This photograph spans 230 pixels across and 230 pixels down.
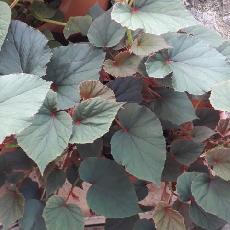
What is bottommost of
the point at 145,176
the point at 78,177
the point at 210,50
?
the point at 78,177

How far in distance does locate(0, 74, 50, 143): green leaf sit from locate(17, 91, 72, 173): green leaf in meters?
0.10

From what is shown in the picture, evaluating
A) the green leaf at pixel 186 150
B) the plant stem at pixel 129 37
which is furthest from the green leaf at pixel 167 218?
the plant stem at pixel 129 37

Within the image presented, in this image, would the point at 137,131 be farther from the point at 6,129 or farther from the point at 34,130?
the point at 6,129

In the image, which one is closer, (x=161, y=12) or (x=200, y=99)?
(x=161, y=12)

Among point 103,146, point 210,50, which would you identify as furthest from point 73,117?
point 210,50

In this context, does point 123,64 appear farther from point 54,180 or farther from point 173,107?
point 54,180

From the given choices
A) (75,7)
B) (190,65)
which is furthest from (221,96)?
(75,7)

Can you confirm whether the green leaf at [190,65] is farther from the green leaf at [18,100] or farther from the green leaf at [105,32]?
the green leaf at [18,100]

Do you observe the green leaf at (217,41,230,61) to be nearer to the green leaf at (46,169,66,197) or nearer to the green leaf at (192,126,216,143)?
the green leaf at (192,126,216,143)

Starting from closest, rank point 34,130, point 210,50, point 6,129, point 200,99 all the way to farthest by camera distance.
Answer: point 6,129
point 34,130
point 210,50
point 200,99

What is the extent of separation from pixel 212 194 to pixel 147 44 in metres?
0.30

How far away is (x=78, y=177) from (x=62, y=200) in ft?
0.29

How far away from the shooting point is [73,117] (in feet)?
2.66

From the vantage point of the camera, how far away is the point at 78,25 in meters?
0.98
